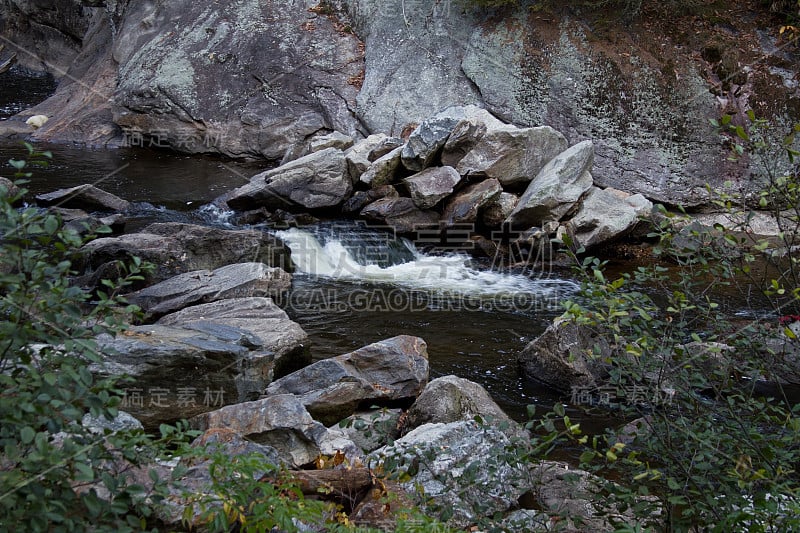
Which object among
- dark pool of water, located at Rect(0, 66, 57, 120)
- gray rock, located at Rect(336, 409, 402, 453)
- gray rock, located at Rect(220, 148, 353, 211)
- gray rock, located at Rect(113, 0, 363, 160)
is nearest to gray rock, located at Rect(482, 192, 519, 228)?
gray rock, located at Rect(220, 148, 353, 211)

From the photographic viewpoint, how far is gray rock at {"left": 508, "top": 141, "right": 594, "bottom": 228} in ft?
33.0

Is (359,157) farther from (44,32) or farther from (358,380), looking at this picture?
(44,32)

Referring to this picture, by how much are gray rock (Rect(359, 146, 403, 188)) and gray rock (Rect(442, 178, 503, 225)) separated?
1090 millimetres

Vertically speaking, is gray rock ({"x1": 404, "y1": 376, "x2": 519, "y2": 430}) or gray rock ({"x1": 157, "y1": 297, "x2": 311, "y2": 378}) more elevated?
gray rock ({"x1": 157, "y1": 297, "x2": 311, "y2": 378})

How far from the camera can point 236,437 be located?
11.8 feet

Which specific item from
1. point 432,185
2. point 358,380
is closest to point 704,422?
point 358,380

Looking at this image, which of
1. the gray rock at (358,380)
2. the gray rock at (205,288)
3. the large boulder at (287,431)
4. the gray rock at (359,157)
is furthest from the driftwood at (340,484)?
the gray rock at (359,157)

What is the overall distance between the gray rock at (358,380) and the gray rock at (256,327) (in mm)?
380

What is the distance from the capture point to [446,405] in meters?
5.17

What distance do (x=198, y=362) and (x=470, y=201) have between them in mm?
5925

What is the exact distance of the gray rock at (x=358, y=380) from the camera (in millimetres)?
5379

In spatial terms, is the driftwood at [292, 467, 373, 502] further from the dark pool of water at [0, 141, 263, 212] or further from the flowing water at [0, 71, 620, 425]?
the dark pool of water at [0, 141, 263, 212]

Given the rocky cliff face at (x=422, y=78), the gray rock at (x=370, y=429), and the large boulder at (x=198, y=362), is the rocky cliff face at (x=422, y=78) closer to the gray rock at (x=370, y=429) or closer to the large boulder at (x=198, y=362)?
the large boulder at (x=198, y=362)

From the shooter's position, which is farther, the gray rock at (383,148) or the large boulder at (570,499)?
the gray rock at (383,148)
